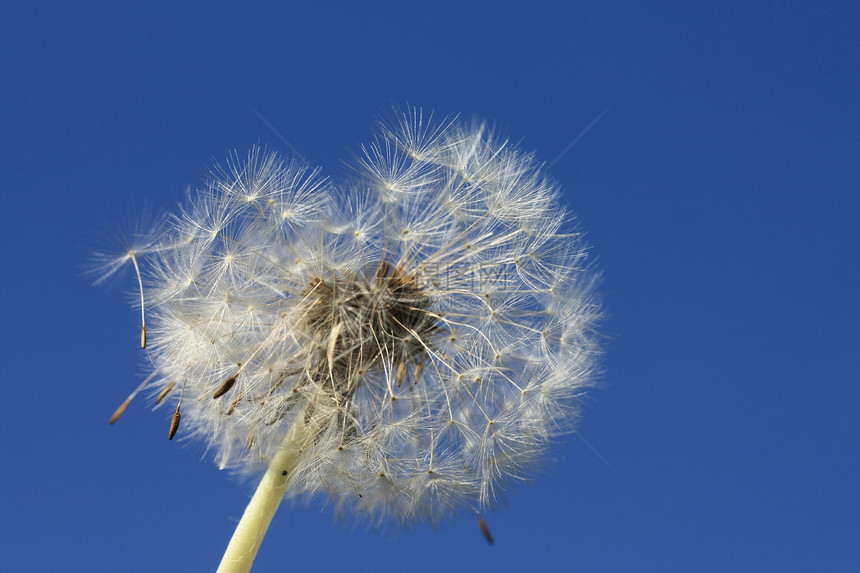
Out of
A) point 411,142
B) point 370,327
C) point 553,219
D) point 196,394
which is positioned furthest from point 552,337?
point 196,394

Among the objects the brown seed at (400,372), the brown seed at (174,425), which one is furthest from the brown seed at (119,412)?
the brown seed at (400,372)

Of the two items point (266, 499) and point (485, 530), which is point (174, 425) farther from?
point (485, 530)

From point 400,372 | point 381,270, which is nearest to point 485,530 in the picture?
point 400,372

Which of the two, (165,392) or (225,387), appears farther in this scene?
(165,392)

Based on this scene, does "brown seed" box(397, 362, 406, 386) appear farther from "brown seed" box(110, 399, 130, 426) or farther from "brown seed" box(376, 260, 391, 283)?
"brown seed" box(110, 399, 130, 426)

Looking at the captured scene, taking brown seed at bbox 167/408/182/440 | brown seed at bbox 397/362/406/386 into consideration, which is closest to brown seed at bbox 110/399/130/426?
brown seed at bbox 167/408/182/440

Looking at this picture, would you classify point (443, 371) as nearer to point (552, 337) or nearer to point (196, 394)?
point (552, 337)

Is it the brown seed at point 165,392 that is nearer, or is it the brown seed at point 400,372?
the brown seed at point 400,372

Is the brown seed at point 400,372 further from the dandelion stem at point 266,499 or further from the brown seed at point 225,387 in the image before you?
the brown seed at point 225,387
